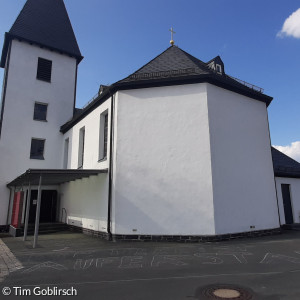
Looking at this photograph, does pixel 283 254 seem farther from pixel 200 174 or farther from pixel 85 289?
pixel 85 289

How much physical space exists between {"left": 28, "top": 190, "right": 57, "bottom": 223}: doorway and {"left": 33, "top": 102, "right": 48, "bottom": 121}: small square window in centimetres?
530

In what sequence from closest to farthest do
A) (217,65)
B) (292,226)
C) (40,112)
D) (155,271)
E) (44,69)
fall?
(155,271)
(217,65)
(292,226)
(40,112)
(44,69)

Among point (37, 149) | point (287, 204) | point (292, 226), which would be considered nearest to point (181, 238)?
point (292, 226)

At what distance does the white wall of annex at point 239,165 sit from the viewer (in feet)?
35.8

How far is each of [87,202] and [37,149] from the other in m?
7.11

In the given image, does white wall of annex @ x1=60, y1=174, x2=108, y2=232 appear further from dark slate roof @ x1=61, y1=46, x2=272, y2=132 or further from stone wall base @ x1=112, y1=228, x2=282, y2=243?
dark slate roof @ x1=61, y1=46, x2=272, y2=132

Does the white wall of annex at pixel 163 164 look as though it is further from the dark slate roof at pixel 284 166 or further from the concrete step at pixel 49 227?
the dark slate roof at pixel 284 166

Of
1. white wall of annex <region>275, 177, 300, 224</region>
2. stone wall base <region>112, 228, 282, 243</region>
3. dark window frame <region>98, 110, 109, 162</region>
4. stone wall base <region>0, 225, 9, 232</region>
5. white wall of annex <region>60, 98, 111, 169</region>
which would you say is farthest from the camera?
stone wall base <region>0, 225, 9, 232</region>

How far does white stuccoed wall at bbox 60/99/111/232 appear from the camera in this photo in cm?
1239

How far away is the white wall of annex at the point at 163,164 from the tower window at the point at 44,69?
10.5 meters

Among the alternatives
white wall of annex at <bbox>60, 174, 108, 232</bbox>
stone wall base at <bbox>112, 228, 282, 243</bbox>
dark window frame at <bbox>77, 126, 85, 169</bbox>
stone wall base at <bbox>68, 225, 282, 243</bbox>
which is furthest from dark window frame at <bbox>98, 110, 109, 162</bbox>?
stone wall base at <bbox>112, 228, 282, 243</bbox>

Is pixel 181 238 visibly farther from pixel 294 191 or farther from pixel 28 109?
pixel 28 109

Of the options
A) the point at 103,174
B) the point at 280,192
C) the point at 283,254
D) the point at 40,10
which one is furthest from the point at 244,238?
the point at 40,10

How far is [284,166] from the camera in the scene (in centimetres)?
1616
